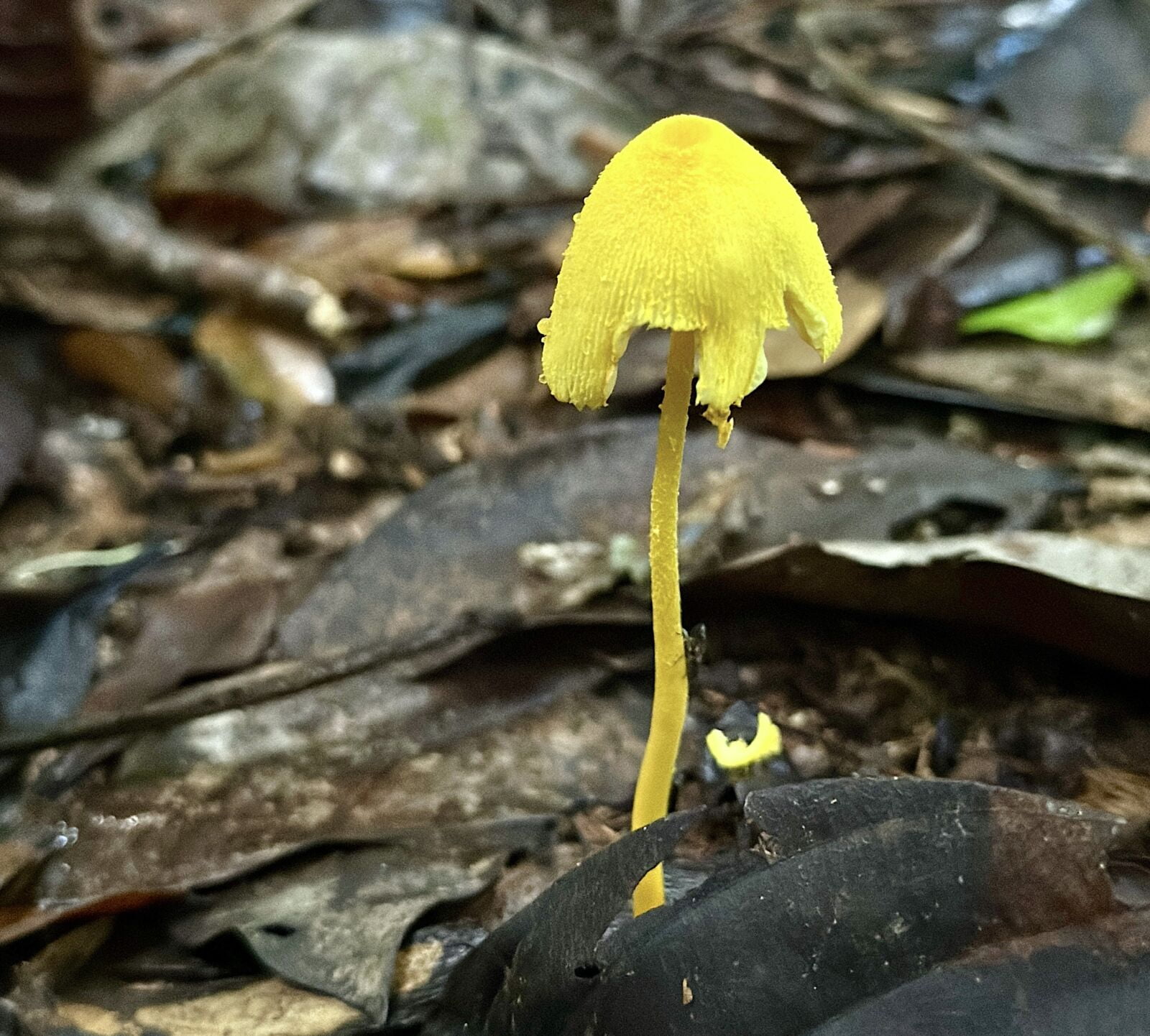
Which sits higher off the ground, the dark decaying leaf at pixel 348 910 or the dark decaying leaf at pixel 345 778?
the dark decaying leaf at pixel 348 910

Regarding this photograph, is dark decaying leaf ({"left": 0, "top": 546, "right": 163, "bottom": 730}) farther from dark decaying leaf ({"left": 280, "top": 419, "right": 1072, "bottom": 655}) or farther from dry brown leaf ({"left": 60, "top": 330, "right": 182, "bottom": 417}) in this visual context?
dry brown leaf ({"left": 60, "top": 330, "right": 182, "bottom": 417})

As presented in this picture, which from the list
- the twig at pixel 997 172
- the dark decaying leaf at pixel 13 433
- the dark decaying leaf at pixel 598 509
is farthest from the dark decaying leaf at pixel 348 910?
the twig at pixel 997 172

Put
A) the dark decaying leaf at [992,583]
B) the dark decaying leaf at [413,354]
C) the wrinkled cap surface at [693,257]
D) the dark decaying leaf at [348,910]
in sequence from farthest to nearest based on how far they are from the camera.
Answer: the dark decaying leaf at [413,354], the dark decaying leaf at [992,583], the dark decaying leaf at [348,910], the wrinkled cap surface at [693,257]

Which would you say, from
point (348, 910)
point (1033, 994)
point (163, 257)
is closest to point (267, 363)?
point (163, 257)

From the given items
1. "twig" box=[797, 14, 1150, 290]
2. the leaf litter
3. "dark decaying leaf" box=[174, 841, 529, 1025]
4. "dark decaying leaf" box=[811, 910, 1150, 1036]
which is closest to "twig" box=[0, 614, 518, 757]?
the leaf litter

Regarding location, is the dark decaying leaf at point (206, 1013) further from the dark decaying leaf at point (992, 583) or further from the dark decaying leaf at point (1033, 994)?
the dark decaying leaf at point (992, 583)

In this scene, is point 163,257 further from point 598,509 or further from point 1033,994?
point 1033,994

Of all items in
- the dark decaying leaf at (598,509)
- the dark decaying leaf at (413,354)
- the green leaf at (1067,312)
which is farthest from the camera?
the dark decaying leaf at (413,354)
